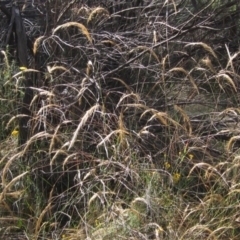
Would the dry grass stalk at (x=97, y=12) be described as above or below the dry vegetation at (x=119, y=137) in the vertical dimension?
above

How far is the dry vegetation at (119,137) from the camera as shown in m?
3.43

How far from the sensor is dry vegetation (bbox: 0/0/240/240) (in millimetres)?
3426

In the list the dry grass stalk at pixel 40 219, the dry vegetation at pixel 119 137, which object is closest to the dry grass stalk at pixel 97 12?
the dry vegetation at pixel 119 137

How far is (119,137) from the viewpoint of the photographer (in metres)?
3.58

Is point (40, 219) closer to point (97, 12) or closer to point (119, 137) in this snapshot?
point (119, 137)

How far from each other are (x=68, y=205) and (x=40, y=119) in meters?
0.50

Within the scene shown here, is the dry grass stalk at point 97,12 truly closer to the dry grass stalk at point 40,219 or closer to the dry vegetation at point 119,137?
the dry vegetation at point 119,137

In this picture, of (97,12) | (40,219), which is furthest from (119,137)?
(97,12)

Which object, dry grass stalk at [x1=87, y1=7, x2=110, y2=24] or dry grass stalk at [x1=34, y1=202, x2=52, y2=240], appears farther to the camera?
dry grass stalk at [x1=87, y1=7, x2=110, y2=24]

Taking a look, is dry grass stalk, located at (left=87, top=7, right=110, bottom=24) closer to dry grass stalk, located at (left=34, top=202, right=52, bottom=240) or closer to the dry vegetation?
the dry vegetation

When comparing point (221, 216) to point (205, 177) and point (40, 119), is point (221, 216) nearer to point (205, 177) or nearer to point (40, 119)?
point (205, 177)

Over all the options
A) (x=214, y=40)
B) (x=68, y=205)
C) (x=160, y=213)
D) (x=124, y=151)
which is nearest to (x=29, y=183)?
(x=68, y=205)

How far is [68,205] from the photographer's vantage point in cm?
366

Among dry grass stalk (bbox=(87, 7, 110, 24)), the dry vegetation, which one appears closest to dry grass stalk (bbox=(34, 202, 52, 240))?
the dry vegetation
